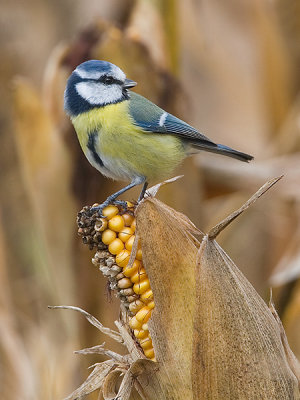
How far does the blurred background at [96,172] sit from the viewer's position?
5.93 feet

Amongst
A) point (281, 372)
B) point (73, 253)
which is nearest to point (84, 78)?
point (73, 253)

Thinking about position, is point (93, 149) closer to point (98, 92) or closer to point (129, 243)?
point (98, 92)

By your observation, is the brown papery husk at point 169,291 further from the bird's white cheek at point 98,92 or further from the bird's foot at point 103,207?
the bird's white cheek at point 98,92

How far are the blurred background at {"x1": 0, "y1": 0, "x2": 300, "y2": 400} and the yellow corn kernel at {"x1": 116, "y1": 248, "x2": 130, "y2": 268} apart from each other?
805 millimetres

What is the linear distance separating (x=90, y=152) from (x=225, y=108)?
1.83 metres

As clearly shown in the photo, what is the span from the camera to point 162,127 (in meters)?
1.47

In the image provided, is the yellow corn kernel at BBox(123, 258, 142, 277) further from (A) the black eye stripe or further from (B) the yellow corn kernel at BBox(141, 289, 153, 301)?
(A) the black eye stripe

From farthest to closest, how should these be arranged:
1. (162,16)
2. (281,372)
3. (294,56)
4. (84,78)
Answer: (294,56), (162,16), (84,78), (281,372)

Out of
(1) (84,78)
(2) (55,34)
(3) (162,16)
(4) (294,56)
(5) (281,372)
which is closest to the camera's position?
(5) (281,372)

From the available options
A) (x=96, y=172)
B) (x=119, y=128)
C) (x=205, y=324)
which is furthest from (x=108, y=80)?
(x=205, y=324)

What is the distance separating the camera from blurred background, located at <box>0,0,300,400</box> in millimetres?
1808

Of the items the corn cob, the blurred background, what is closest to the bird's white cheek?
the blurred background

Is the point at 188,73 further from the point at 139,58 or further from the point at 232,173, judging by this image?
the point at 139,58

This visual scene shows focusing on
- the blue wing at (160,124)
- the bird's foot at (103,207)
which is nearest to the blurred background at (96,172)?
the blue wing at (160,124)
